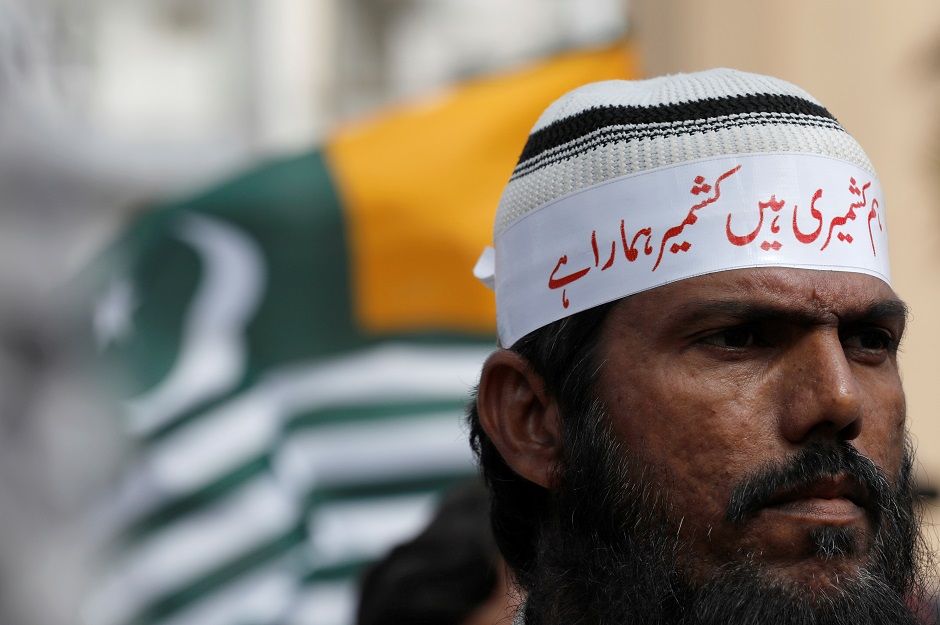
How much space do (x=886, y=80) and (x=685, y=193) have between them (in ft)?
16.2

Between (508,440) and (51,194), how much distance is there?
3280 mm

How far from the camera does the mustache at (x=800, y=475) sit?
207 centimetres

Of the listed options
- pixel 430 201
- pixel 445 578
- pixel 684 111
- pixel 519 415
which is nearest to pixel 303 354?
pixel 430 201

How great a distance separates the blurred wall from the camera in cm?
659

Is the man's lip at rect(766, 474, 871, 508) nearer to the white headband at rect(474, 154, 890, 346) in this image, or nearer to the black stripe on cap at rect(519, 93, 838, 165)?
the white headband at rect(474, 154, 890, 346)

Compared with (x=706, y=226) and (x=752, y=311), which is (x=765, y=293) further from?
(x=706, y=226)

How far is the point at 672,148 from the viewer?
2.26 meters

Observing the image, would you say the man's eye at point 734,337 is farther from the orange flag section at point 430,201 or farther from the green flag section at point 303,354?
the orange flag section at point 430,201

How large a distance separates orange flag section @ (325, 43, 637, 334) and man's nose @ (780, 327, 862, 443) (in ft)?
10.6

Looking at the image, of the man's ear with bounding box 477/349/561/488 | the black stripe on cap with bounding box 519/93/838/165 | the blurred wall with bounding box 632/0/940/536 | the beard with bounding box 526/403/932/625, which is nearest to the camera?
the beard with bounding box 526/403/932/625

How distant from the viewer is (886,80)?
22.2ft

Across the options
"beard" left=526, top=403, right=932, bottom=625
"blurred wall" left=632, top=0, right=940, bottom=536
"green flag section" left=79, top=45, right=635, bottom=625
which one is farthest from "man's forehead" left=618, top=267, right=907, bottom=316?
"blurred wall" left=632, top=0, right=940, bottom=536

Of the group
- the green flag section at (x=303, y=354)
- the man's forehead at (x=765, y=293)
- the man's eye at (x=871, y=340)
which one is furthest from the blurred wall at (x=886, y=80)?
the man's forehead at (x=765, y=293)

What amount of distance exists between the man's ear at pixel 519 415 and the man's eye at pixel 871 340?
0.51m
